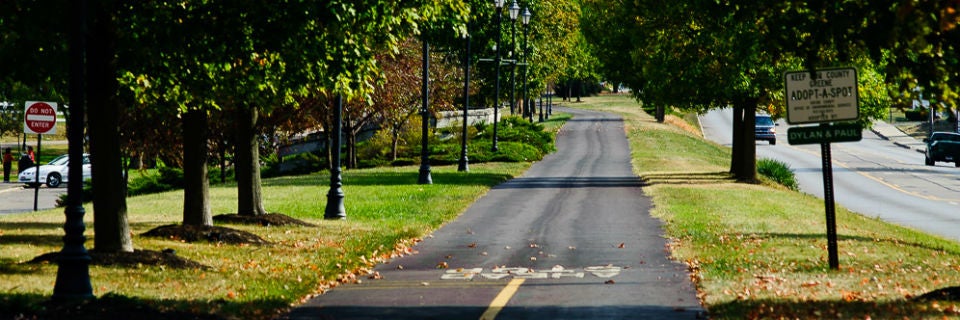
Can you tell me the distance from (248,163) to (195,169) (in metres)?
2.84

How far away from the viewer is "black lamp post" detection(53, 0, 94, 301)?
12617 millimetres

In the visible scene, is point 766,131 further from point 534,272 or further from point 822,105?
point 822,105

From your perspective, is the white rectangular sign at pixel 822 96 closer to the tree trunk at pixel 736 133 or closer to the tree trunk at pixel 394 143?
the tree trunk at pixel 736 133

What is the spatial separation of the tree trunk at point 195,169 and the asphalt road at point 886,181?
19321 mm

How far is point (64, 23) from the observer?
52.7 feet

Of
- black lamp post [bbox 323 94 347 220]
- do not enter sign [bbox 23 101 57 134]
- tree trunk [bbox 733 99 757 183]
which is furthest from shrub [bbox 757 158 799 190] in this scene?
do not enter sign [bbox 23 101 57 134]

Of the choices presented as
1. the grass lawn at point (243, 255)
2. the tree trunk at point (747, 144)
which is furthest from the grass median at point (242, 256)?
the tree trunk at point (747, 144)

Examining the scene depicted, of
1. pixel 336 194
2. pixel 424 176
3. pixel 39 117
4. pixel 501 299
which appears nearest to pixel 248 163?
pixel 336 194

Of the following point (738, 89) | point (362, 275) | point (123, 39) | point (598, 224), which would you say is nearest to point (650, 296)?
point (362, 275)

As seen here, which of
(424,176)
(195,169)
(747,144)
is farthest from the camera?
(747,144)

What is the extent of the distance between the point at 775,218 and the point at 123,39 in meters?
17.4

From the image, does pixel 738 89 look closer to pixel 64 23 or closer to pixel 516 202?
pixel 516 202

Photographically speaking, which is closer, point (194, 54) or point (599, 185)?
point (194, 54)

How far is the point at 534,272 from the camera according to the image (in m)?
17.5
